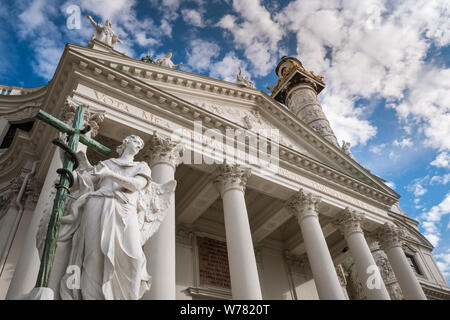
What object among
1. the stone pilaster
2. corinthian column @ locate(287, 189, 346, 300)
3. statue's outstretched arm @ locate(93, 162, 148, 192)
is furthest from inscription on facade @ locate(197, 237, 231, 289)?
statue's outstretched arm @ locate(93, 162, 148, 192)

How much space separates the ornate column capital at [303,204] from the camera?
13.8 m

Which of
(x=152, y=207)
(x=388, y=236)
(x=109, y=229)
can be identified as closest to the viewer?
(x=109, y=229)

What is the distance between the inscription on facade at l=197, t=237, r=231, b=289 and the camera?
14914 mm

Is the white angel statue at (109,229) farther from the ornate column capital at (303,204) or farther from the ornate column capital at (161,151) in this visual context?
the ornate column capital at (303,204)

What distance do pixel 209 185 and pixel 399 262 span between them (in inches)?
390

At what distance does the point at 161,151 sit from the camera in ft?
35.9

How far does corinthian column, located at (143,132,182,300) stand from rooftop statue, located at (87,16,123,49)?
5695 mm

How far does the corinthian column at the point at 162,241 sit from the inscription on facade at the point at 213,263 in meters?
5.99

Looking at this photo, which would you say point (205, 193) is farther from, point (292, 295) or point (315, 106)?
point (315, 106)

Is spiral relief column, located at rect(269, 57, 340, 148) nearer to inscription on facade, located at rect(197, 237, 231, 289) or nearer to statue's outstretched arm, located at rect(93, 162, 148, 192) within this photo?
inscription on facade, located at rect(197, 237, 231, 289)

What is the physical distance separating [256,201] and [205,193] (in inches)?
130

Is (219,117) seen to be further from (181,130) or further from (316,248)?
(316,248)

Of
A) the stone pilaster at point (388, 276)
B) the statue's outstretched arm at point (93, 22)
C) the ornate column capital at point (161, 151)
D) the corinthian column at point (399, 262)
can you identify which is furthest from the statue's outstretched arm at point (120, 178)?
the stone pilaster at point (388, 276)

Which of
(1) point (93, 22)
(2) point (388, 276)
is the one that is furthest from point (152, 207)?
(2) point (388, 276)
